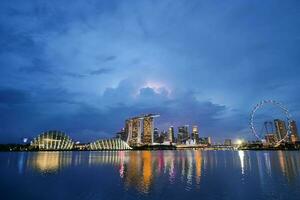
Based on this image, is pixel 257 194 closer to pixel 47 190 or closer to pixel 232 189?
pixel 232 189

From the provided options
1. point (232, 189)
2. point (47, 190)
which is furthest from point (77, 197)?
point (232, 189)

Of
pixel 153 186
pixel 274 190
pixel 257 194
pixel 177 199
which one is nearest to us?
pixel 177 199

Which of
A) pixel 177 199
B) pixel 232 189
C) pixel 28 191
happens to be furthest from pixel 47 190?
pixel 232 189

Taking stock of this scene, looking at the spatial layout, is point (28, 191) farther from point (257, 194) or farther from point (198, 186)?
point (257, 194)

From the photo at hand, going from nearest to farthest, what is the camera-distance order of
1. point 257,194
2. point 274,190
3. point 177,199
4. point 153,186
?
point 177,199 → point 257,194 → point 274,190 → point 153,186

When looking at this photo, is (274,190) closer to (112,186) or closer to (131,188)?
(131,188)

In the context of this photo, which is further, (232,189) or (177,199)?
(232,189)

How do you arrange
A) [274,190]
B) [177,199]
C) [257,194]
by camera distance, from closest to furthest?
[177,199] → [257,194] → [274,190]

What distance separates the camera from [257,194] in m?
25.8

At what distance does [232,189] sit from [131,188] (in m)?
11.0

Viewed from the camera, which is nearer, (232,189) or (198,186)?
(232,189)

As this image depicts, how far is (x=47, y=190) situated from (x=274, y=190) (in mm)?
23911

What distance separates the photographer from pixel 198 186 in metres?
30.9

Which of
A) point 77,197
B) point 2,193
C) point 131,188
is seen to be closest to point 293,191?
point 131,188
